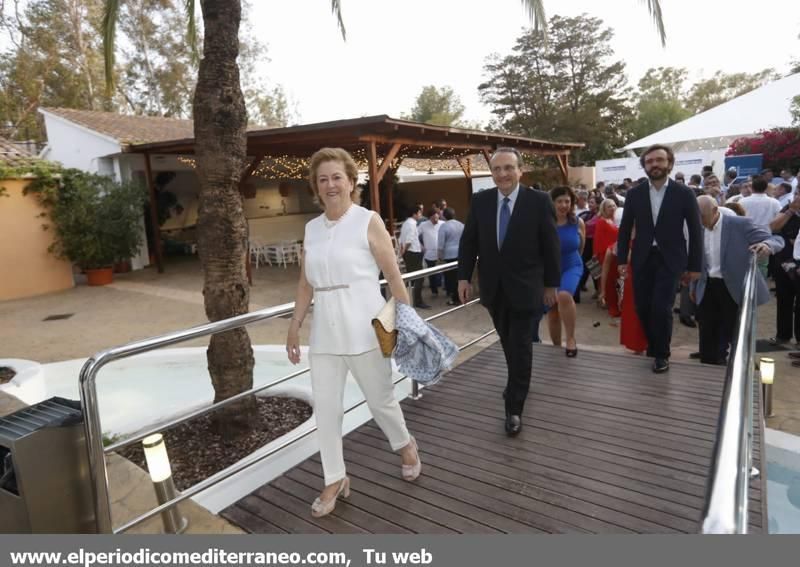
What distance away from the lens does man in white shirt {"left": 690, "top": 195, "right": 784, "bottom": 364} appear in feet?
13.6

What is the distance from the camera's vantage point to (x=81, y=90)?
2714 cm

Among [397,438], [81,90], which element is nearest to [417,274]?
[397,438]

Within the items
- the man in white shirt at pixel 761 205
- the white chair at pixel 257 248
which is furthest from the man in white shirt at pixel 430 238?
the white chair at pixel 257 248

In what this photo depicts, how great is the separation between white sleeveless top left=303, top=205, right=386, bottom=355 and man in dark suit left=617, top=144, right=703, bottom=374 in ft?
8.05

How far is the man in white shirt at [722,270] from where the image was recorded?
414 centimetres

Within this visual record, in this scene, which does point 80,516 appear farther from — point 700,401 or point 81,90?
point 81,90

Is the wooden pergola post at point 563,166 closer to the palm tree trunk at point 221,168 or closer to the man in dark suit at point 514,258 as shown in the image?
the palm tree trunk at point 221,168

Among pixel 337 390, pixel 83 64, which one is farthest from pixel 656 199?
pixel 83 64

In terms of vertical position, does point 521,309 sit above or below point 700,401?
above

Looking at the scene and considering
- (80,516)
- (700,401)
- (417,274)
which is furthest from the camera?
(417,274)

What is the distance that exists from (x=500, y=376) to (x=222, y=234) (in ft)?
8.02

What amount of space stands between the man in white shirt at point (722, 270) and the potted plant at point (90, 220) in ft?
→ 40.8

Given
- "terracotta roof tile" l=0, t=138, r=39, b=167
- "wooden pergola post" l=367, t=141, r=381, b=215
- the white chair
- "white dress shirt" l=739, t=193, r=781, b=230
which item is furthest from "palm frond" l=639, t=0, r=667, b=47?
"terracotta roof tile" l=0, t=138, r=39, b=167

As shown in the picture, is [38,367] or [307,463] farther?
→ [38,367]
